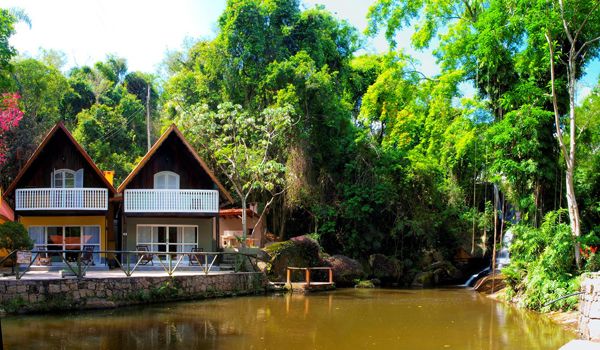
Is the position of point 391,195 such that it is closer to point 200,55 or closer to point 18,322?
point 200,55

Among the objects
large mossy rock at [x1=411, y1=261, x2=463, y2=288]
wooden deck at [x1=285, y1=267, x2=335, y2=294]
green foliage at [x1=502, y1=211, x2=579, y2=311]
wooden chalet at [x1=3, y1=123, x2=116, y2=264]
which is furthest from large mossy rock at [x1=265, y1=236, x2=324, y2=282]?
green foliage at [x1=502, y1=211, x2=579, y2=311]

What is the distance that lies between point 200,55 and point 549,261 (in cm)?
2279

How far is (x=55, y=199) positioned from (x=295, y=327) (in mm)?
15066

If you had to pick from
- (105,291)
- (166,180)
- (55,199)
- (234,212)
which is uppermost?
(166,180)

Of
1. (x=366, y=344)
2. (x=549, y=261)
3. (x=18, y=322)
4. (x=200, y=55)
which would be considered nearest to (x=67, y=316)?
(x=18, y=322)

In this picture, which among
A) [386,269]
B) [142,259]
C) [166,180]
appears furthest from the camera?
[386,269]

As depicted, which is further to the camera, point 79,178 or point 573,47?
point 79,178

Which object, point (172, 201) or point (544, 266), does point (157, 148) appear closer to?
point (172, 201)

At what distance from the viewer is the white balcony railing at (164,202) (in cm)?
2738

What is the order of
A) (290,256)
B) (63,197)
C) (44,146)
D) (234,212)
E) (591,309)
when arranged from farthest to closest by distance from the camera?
(234,212), (290,256), (63,197), (44,146), (591,309)

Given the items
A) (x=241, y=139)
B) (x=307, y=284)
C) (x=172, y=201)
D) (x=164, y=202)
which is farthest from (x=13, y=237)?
(x=241, y=139)

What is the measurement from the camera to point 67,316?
59.9 ft

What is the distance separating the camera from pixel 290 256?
1059 inches

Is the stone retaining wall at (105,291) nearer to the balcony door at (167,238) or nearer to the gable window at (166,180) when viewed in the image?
the balcony door at (167,238)
